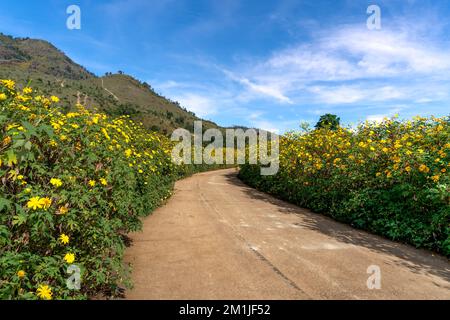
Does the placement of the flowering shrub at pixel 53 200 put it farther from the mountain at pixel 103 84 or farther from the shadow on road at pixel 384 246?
the mountain at pixel 103 84

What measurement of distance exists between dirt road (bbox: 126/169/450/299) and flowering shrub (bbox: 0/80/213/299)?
905 mm

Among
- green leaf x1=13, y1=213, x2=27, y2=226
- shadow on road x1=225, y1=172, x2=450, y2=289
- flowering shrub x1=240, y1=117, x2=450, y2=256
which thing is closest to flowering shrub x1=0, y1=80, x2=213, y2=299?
green leaf x1=13, y1=213, x2=27, y2=226

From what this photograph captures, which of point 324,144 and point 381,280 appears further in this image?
point 324,144

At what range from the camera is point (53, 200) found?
9.59ft

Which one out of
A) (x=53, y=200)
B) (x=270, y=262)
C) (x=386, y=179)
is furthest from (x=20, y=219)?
(x=386, y=179)

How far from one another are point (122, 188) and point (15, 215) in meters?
2.06

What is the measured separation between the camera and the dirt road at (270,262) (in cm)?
389

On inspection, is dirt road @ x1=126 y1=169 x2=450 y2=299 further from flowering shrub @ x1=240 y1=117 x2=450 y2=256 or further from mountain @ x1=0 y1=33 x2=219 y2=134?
mountain @ x1=0 y1=33 x2=219 y2=134

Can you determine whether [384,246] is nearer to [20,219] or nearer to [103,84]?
[20,219]

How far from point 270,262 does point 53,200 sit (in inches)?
129

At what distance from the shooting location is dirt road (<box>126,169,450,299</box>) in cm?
389

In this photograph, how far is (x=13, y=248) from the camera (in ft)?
8.36
